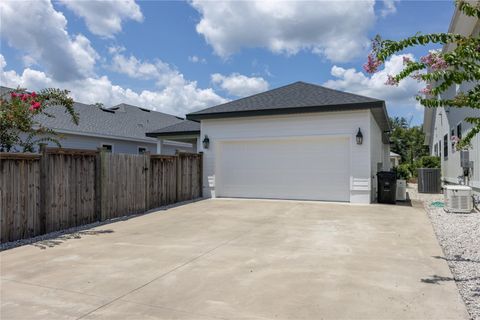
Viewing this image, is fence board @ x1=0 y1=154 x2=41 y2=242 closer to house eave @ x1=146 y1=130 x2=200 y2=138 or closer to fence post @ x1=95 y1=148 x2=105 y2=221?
fence post @ x1=95 y1=148 x2=105 y2=221

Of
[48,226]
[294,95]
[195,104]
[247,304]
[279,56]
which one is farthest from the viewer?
[195,104]

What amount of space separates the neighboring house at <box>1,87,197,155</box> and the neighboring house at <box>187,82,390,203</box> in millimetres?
2440

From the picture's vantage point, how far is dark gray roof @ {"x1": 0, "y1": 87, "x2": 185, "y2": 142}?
14375 mm

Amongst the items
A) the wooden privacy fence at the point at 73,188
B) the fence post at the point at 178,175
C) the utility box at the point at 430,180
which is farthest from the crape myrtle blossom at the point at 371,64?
the utility box at the point at 430,180

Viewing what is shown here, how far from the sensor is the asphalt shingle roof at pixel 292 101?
10.8m

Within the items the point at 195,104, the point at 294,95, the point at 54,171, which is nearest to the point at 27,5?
the point at 54,171

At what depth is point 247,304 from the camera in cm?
326

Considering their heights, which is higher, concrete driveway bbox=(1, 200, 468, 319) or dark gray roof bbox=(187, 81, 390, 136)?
dark gray roof bbox=(187, 81, 390, 136)

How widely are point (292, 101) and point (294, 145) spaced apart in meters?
1.61

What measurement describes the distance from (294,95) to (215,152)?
3789 mm

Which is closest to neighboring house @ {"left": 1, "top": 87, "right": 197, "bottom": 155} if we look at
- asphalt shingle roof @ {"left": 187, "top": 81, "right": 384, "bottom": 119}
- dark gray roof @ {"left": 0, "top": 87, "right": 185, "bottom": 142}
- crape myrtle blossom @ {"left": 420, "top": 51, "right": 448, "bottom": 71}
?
dark gray roof @ {"left": 0, "top": 87, "right": 185, "bottom": 142}

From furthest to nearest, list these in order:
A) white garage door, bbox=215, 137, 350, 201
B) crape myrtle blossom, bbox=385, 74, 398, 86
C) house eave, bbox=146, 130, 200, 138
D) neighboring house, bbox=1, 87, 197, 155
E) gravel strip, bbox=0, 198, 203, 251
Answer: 1. house eave, bbox=146, 130, 200, 138
2. neighboring house, bbox=1, 87, 197, 155
3. white garage door, bbox=215, 137, 350, 201
4. gravel strip, bbox=0, 198, 203, 251
5. crape myrtle blossom, bbox=385, 74, 398, 86

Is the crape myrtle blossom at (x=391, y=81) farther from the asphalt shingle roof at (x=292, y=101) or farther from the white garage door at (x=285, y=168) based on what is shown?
the white garage door at (x=285, y=168)

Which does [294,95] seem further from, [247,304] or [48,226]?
[247,304]
